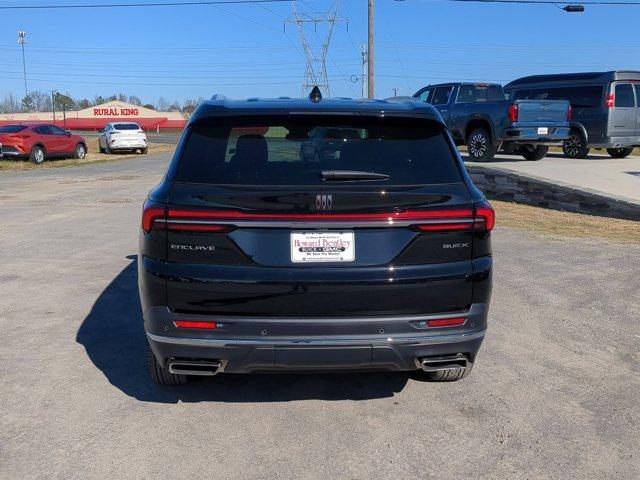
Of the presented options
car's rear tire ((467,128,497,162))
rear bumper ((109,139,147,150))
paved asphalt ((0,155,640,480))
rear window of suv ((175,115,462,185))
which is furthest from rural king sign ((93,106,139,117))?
rear window of suv ((175,115,462,185))

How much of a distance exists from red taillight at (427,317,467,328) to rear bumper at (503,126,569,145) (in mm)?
13267

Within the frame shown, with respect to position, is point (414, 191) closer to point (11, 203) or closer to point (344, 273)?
point (344, 273)

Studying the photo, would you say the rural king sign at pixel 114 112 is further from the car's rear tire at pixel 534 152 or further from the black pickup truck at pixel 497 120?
the car's rear tire at pixel 534 152

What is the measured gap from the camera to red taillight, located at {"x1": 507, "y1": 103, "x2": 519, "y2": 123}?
15.7m

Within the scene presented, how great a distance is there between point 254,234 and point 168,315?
2.08ft

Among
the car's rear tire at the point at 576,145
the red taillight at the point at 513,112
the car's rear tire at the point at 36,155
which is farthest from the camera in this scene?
the car's rear tire at the point at 36,155

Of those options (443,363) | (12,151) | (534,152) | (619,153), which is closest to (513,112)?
(534,152)

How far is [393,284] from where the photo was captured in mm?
3352

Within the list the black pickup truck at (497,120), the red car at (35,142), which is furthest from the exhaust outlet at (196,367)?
the red car at (35,142)

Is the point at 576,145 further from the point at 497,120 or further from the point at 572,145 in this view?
the point at 497,120

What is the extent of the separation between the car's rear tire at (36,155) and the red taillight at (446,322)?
84.1 feet

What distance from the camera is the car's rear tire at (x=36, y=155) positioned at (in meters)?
25.8

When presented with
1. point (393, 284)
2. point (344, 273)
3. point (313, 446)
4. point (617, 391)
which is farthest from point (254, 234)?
point (617, 391)

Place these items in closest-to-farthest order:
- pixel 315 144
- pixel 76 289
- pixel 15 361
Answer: pixel 315 144, pixel 15 361, pixel 76 289
